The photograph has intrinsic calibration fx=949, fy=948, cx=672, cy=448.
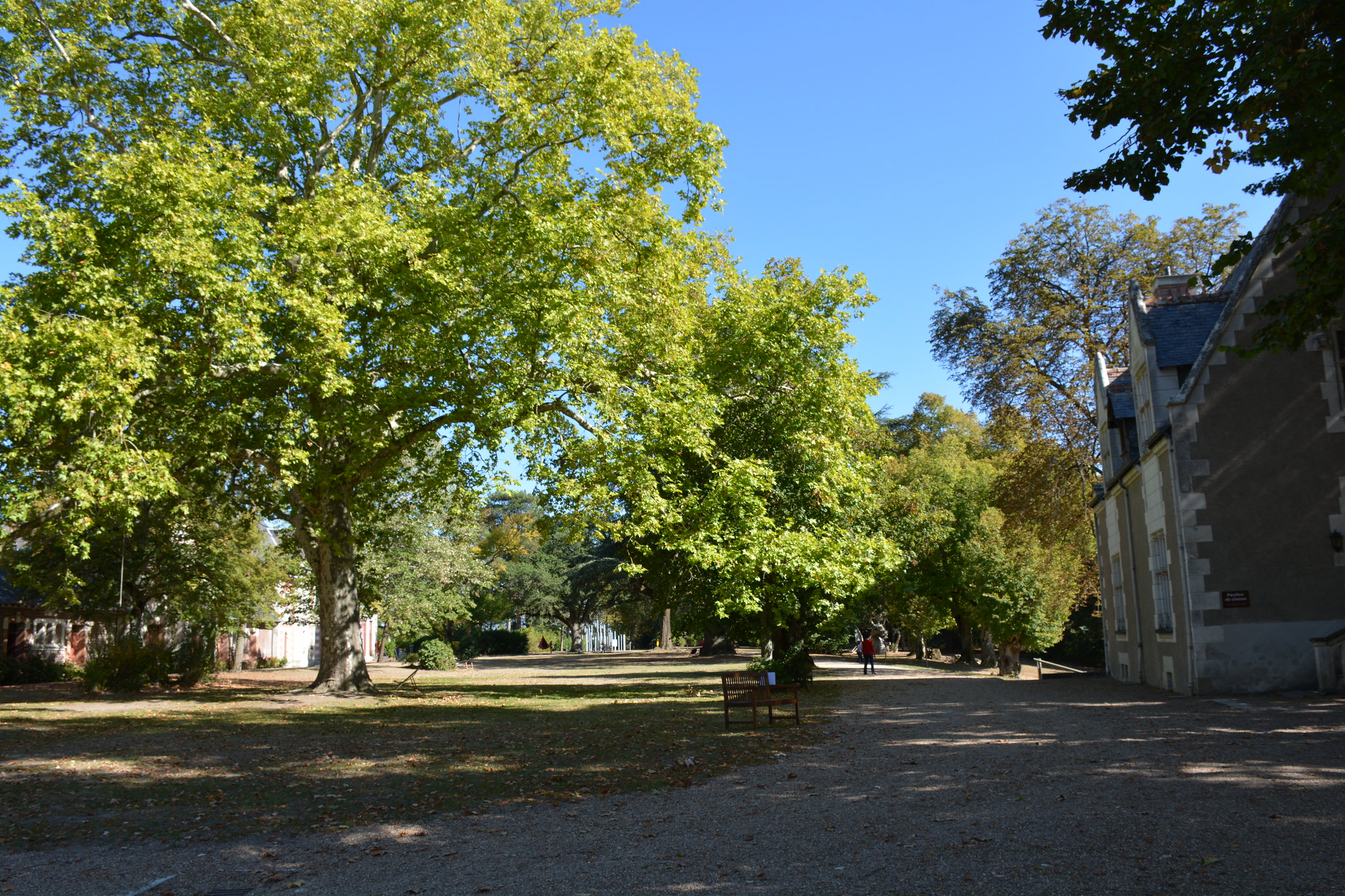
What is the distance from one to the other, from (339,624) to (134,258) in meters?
10.9

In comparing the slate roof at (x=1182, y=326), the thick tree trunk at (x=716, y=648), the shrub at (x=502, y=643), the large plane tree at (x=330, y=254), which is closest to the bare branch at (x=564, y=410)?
the large plane tree at (x=330, y=254)

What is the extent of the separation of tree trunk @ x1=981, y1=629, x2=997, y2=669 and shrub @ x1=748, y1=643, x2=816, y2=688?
19470 millimetres

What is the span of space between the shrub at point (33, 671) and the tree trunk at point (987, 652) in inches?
1454

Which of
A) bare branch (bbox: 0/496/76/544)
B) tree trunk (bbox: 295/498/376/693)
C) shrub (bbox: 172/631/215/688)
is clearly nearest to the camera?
bare branch (bbox: 0/496/76/544)

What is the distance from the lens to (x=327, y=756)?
522 inches

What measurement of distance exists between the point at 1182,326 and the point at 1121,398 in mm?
3731

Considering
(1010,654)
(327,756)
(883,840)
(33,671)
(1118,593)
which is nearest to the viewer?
(883,840)

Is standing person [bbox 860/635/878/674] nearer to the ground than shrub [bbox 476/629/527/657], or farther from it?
farther from it

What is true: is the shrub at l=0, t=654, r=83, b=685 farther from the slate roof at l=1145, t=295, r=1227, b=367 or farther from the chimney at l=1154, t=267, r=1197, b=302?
the chimney at l=1154, t=267, r=1197, b=302

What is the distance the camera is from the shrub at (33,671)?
1309 inches

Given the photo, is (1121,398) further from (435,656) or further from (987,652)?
(435,656)

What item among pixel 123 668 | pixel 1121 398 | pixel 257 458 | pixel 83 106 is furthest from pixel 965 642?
pixel 83 106

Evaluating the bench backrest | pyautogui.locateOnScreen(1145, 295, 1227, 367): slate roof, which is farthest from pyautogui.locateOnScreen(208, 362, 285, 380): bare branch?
pyautogui.locateOnScreen(1145, 295, 1227, 367): slate roof

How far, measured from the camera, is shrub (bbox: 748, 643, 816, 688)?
2395 centimetres
